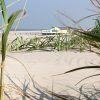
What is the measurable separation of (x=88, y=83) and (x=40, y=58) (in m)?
1.87

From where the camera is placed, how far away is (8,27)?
2.50 ft

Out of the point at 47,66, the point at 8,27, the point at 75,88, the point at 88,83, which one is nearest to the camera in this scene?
the point at 8,27

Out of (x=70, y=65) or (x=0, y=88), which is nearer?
(x=0, y=88)

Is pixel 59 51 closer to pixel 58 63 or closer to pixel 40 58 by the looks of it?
pixel 40 58

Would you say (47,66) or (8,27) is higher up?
(8,27)

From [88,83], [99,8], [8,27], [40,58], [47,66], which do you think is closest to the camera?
[8,27]

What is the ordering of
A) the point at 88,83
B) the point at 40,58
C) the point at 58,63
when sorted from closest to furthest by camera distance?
1. the point at 88,83
2. the point at 58,63
3. the point at 40,58

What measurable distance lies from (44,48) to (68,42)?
0.44 m

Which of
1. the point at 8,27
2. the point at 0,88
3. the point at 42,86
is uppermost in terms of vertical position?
the point at 8,27

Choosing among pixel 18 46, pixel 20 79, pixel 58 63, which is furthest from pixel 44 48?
pixel 20 79

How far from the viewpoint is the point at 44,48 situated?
19.2ft

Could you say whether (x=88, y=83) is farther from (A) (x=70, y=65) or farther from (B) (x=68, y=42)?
(B) (x=68, y=42)

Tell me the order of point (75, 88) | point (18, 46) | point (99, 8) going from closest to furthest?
point (99, 8) → point (75, 88) → point (18, 46)

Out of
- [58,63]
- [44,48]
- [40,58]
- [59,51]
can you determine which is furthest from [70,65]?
[44,48]
